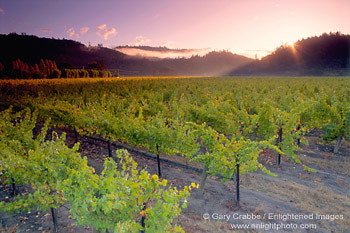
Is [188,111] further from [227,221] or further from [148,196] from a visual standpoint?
[148,196]

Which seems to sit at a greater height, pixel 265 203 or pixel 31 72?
pixel 31 72

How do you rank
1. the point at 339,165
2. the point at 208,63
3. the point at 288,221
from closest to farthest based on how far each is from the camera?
the point at 288,221 < the point at 339,165 < the point at 208,63

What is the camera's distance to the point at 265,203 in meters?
6.29

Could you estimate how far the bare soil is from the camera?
5.43m

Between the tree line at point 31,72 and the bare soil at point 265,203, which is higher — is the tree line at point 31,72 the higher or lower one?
the higher one

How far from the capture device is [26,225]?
556 centimetres

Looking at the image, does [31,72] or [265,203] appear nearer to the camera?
[265,203]

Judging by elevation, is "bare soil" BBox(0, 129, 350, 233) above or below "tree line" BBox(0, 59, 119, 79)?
below

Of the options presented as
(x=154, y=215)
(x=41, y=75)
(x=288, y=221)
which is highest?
Result: (x=41, y=75)

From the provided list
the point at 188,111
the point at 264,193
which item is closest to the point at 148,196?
the point at 264,193

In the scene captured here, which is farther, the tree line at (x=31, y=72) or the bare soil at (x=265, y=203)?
the tree line at (x=31, y=72)

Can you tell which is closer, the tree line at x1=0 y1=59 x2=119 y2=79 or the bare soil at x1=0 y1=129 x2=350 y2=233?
the bare soil at x1=0 y1=129 x2=350 y2=233

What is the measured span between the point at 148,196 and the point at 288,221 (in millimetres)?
4247

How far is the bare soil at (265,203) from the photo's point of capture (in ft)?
17.8
